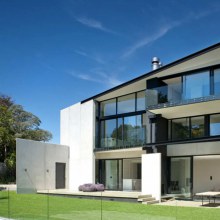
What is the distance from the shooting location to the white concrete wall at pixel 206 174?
21.6m

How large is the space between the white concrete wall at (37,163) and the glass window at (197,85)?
1125 centimetres

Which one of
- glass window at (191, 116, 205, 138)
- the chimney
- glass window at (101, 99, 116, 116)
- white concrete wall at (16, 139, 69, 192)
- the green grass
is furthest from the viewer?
glass window at (101, 99, 116, 116)

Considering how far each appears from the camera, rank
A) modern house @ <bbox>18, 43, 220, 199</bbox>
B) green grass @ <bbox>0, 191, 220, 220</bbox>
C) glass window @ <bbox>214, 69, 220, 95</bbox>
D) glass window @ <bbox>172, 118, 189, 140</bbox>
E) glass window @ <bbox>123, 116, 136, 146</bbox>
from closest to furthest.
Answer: green grass @ <bbox>0, 191, 220, 220</bbox> < glass window @ <bbox>214, 69, 220, 95</bbox> < modern house @ <bbox>18, 43, 220, 199</bbox> < glass window @ <bbox>172, 118, 189, 140</bbox> < glass window @ <bbox>123, 116, 136, 146</bbox>

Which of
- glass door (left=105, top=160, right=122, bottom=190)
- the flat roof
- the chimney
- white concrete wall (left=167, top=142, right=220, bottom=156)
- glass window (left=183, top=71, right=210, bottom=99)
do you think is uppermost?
the chimney

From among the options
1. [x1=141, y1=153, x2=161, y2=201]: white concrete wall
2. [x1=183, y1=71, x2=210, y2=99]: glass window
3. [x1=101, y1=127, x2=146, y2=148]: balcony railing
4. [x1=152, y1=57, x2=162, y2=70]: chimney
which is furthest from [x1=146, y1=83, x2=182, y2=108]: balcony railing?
[x1=152, y1=57, x2=162, y2=70]: chimney

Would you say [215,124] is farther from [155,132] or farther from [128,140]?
[128,140]

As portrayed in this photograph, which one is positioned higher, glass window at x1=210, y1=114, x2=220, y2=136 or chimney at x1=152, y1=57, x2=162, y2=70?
chimney at x1=152, y1=57, x2=162, y2=70

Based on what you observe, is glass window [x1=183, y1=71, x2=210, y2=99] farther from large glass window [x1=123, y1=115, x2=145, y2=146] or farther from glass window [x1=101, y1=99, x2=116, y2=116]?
glass window [x1=101, y1=99, x2=116, y2=116]

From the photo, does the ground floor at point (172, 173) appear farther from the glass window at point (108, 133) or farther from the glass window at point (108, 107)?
the glass window at point (108, 107)

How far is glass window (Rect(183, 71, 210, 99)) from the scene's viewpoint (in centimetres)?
1891

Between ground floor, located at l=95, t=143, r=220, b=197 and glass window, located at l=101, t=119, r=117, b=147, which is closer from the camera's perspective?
ground floor, located at l=95, t=143, r=220, b=197

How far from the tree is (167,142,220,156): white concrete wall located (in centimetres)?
1555

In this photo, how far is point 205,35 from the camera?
2000 centimetres

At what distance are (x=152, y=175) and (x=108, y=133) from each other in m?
6.89
